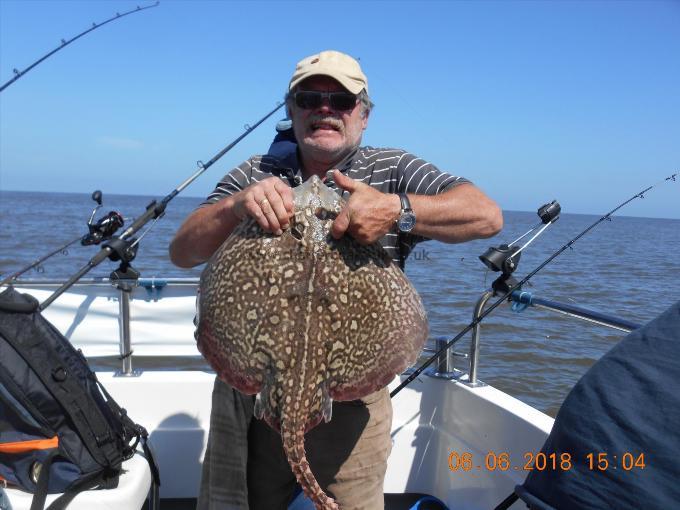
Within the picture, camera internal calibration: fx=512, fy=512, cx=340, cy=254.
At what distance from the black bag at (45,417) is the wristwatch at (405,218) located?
1980 mm

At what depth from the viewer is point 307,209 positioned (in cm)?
203

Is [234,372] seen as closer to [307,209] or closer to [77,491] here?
[307,209]

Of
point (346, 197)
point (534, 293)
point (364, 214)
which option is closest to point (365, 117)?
point (346, 197)

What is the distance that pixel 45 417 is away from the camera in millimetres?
2678

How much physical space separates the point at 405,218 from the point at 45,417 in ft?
7.02

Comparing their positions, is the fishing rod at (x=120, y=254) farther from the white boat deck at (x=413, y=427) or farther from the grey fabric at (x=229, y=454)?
the grey fabric at (x=229, y=454)

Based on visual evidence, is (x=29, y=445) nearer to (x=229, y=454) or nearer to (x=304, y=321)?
(x=229, y=454)

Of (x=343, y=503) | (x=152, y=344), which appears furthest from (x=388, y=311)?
(x=152, y=344)

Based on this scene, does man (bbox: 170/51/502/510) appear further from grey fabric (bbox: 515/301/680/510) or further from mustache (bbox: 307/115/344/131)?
grey fabric (bbox: 515/301/680/510)

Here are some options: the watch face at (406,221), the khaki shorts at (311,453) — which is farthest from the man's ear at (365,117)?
the khaki shorts at (311,453)

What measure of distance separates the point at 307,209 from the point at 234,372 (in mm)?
695

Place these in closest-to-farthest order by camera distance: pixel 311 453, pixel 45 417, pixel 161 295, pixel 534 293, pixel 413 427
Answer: pixel 311 453
pixel 45 417
pixel 413 427
pixel 161 295
pixel 534 293

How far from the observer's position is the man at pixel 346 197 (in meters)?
2.38

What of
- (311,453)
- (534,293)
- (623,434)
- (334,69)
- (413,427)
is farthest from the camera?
(534,293)
